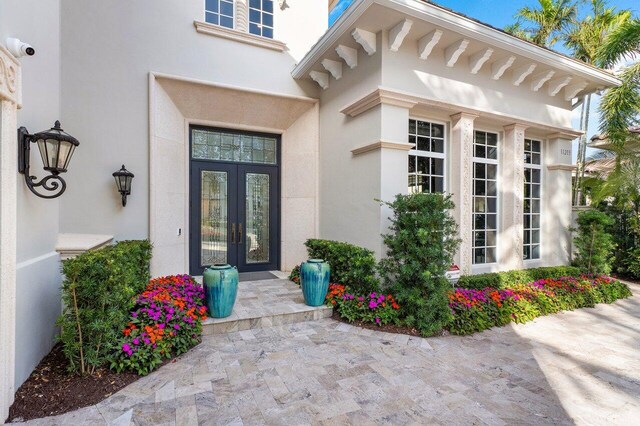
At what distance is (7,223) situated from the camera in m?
2.25

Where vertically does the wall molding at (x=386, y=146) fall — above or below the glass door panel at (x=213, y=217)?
above

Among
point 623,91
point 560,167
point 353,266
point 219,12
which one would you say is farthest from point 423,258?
point 623,91

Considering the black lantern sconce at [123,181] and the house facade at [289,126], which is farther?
the black lantern sconce at [123,181]

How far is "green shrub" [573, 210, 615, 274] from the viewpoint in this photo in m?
5.99

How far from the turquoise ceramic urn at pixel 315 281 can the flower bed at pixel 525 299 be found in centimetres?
181

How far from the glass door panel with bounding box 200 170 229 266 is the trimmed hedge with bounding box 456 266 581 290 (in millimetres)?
4591

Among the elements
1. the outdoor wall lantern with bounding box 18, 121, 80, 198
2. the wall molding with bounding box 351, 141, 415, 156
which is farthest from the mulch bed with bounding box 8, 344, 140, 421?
the wall molding with bounding box 351, 141, 415, 156

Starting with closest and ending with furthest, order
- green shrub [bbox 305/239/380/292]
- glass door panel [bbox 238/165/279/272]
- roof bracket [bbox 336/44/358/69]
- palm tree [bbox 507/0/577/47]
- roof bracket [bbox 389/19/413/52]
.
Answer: roof bracket [bbox 389/19/413/52] < green shrub [bbox 305/239/380/292] < roof bracket [bbox 336/44/358/69] < glass door panel [bbox 238/165/279/272] < palm tree [bbox 507/0/577/47]

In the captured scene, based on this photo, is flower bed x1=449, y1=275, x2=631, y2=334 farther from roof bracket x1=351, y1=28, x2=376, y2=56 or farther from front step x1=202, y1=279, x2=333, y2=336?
roof bracket x1=351, y1=28, x2=376, y2=56

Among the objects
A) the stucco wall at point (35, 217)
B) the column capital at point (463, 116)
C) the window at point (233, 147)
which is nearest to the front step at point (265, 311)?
the stucco wall at point (35, 217)

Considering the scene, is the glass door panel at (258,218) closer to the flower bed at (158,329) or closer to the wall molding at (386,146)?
the flower bed at (158,329)

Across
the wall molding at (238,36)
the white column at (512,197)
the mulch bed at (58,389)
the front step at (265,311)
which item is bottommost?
the mulch bed at (58,389)

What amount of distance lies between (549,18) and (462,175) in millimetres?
9431

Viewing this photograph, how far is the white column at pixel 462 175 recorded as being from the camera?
5301 millimetres
